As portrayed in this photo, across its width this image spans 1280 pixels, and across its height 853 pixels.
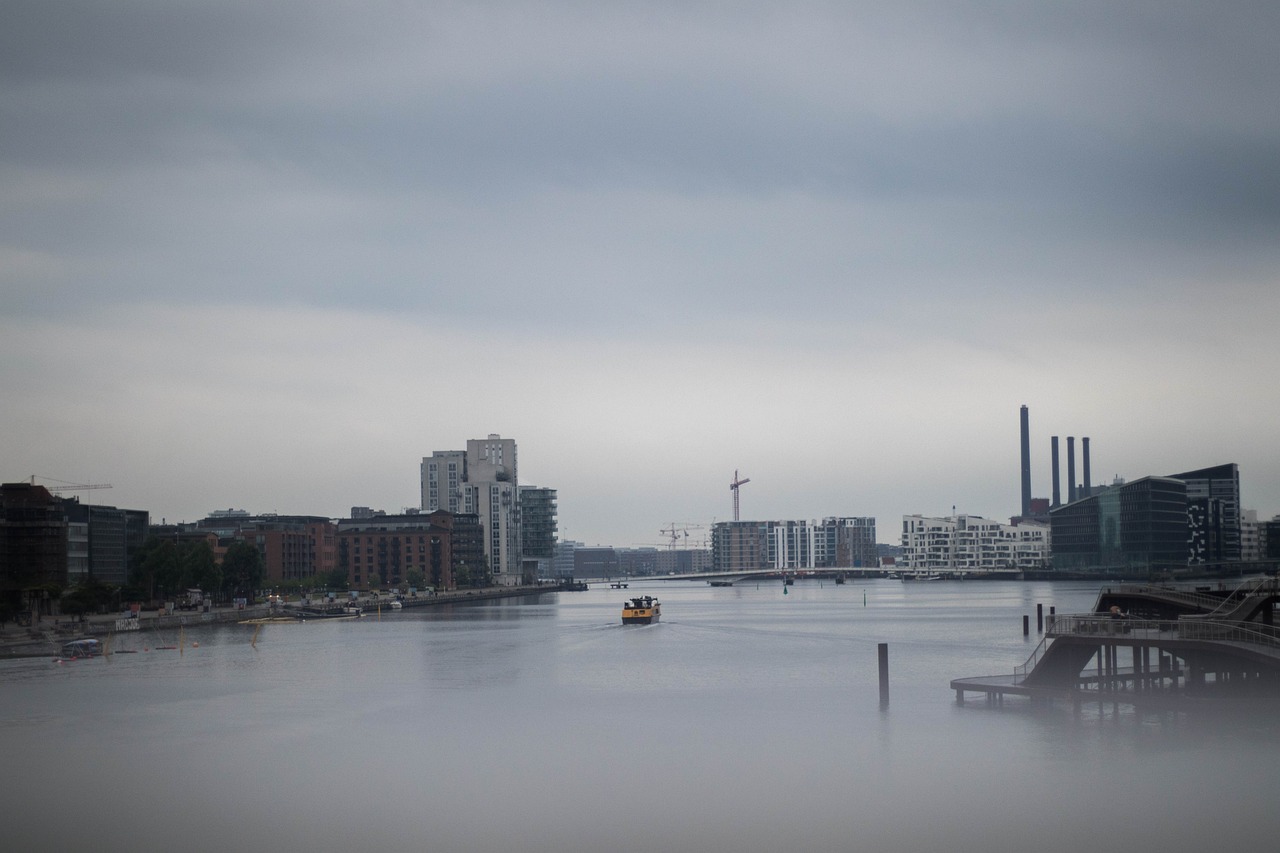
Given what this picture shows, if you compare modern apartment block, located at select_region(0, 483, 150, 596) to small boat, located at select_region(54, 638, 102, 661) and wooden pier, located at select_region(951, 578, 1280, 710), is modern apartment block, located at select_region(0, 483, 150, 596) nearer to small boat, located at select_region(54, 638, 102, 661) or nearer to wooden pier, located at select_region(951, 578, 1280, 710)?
small boat, located at select_region(54, 638, 102, 661)

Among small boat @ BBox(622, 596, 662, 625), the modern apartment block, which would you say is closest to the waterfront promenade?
the modern apartment block

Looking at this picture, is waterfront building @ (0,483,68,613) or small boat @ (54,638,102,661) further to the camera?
waterfront building @ (0,483,68,613)

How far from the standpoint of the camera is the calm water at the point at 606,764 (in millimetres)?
34219

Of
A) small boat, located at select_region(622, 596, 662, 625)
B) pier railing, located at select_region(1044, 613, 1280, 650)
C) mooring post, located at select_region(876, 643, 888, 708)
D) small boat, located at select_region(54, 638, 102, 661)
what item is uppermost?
pier railing, located at select_region(1044, 613, 1280, 650)

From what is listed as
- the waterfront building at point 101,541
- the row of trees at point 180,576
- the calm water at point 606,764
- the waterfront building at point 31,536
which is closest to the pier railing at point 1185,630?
the calm water at point 606,764

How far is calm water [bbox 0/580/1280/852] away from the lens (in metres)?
34.2

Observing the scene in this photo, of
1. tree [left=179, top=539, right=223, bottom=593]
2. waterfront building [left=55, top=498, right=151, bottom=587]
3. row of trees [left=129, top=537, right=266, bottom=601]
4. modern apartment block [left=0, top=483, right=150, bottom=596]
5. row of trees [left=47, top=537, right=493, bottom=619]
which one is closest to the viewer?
modern apartment block [left=0, top=483, right=150, bottom=596]

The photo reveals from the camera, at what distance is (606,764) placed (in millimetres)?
42812

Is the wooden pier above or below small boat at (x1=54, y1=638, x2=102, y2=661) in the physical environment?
above

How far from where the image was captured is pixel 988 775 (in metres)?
39.5

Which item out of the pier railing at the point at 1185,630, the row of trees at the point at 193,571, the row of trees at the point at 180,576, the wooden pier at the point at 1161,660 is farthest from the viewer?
the row of trees at the point at 193,571

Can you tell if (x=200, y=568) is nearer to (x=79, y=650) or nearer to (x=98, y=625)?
(x=98, y=625)

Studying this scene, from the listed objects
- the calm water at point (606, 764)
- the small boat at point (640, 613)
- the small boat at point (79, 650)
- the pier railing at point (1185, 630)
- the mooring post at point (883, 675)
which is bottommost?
the small boat at point (640, 613)

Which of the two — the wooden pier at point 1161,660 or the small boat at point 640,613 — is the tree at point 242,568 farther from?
the wooden pier at point 1161,660
